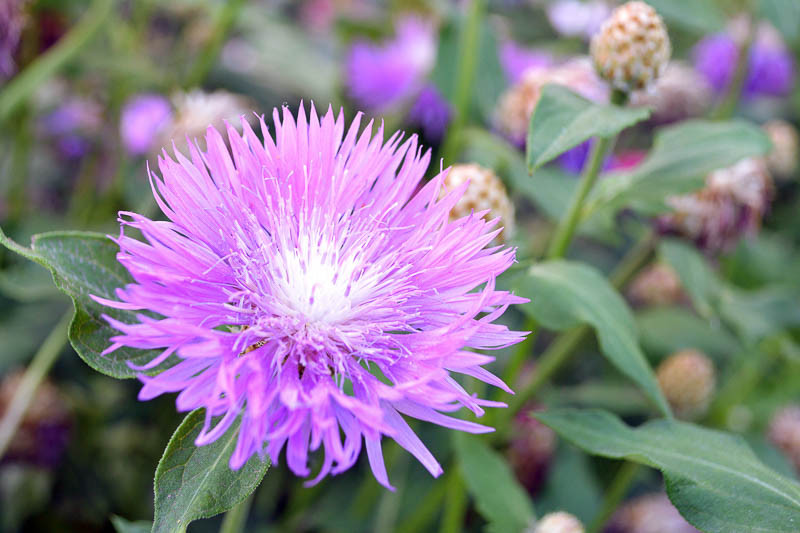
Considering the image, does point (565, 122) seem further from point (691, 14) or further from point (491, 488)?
point (691, 14)

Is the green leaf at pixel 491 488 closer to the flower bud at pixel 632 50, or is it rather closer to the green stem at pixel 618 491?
the green stem at pixel 618 491

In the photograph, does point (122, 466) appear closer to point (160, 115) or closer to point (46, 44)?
point (160, 115)

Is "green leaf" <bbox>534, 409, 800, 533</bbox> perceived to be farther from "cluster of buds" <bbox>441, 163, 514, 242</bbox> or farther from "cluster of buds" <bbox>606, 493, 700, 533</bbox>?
"cluster of buds" <bbox>606, 493, 700, 533</bbox>

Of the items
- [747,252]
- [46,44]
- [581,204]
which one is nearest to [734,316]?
[581,204]

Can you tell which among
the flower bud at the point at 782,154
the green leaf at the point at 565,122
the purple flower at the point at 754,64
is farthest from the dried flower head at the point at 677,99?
the green leaf at the point at 565,122

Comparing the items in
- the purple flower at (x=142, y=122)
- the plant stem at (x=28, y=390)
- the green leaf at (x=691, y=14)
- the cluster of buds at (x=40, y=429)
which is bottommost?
the cluster of buds at (x=40, y=429)

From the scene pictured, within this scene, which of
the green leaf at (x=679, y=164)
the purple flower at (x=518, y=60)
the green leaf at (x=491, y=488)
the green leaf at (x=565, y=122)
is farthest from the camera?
the purple flower at (x=518, y=60)

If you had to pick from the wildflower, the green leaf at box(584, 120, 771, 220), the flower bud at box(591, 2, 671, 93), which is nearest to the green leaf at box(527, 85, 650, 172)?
the flower bud at box(591, 2, 671, 93)
